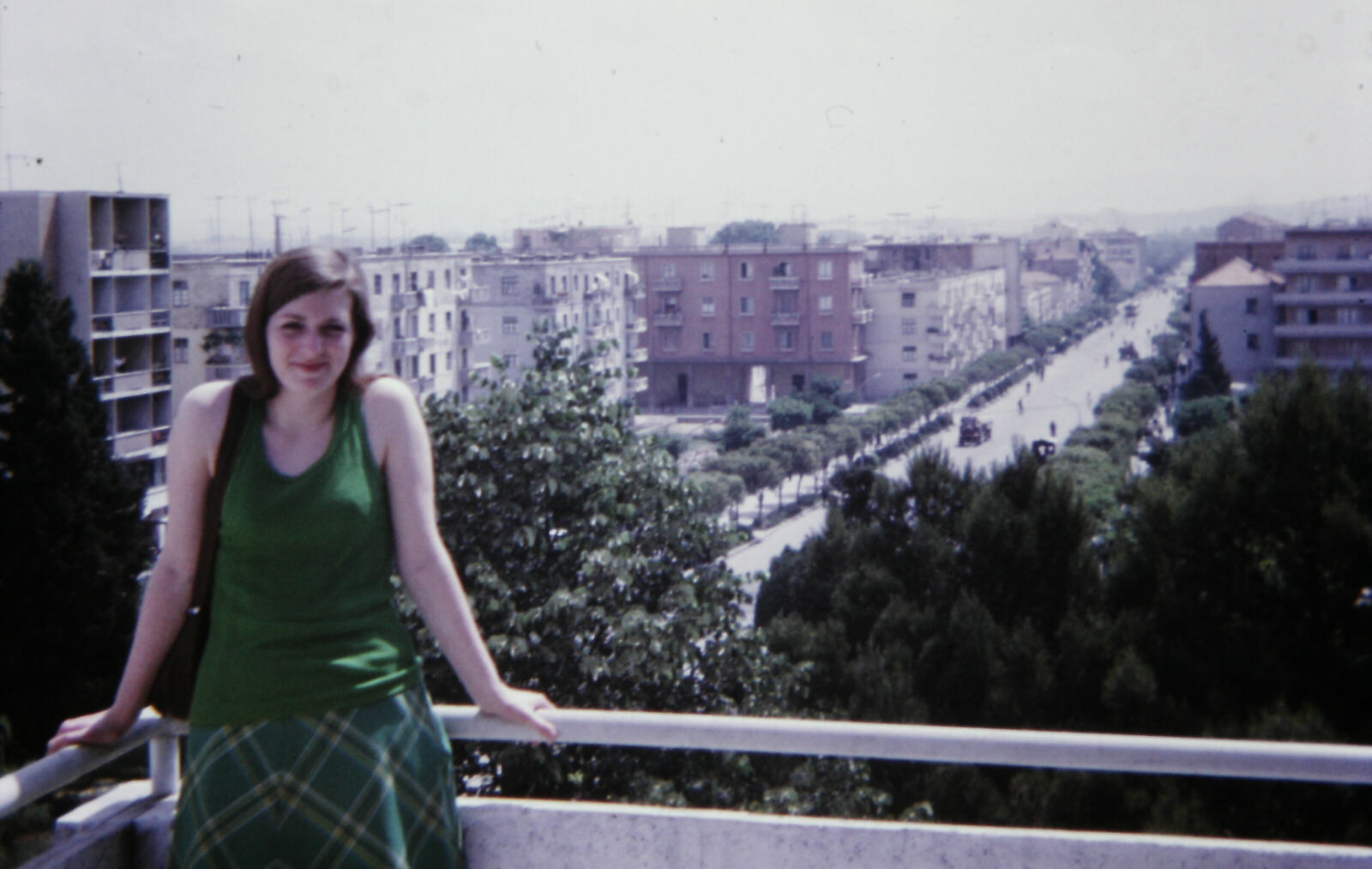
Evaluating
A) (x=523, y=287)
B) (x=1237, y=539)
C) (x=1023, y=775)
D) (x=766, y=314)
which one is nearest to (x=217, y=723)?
(x=1023, y=775)

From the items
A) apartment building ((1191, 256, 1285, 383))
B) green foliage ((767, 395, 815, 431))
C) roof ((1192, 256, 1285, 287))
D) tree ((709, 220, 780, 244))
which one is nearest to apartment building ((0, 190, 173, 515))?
green foliage ((767, 395, 815, 431))

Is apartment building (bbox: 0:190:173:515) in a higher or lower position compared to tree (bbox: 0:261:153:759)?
higher

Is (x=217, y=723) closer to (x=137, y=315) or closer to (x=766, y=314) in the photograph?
(x=137, y=315)

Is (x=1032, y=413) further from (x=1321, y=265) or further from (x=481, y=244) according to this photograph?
(x=481, y=244)

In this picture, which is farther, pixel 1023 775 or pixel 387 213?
pixel 387 213

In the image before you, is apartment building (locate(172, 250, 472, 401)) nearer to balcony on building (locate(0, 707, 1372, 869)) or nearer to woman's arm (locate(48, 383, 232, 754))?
balcony on building (locate(0, 707, 1372, 869))

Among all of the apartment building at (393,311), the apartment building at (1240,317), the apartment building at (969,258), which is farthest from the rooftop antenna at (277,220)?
the apartment building at (969,258)
